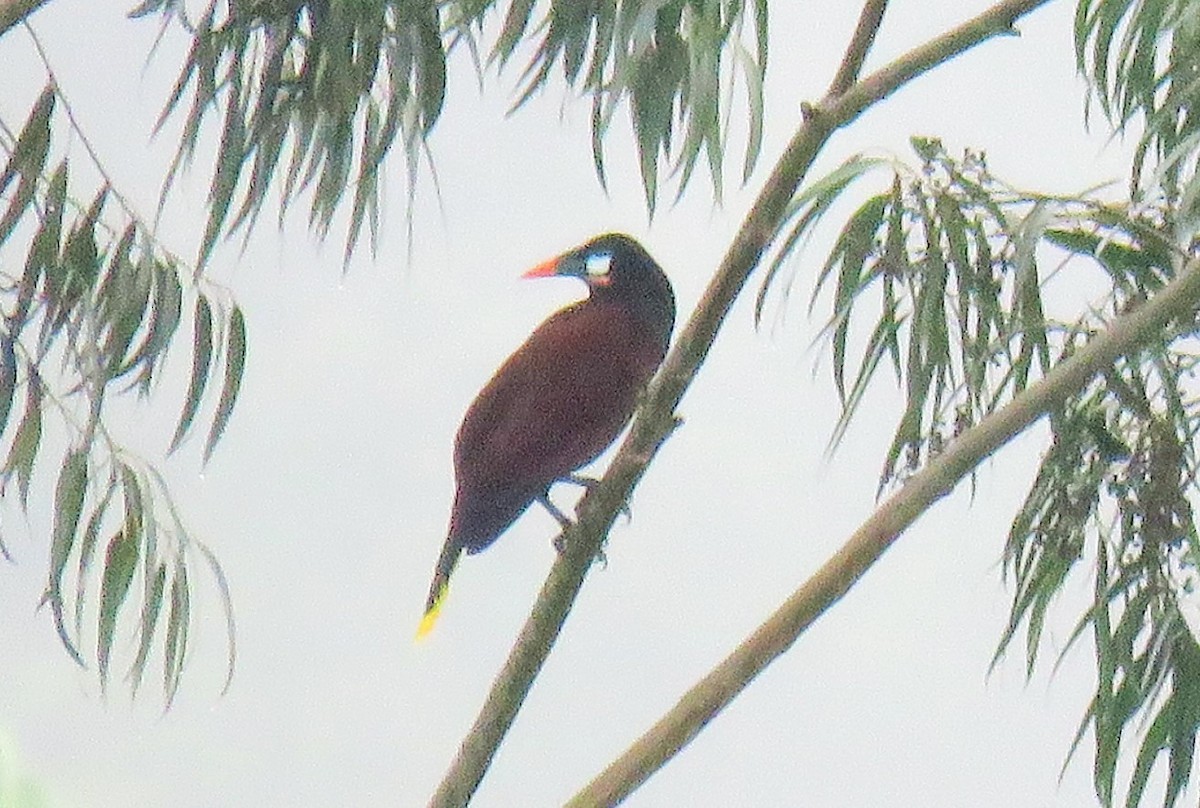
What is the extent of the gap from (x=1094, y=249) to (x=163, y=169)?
1.07 m

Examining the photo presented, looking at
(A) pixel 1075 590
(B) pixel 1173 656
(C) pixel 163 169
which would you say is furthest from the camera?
(A) pixel 1075 590

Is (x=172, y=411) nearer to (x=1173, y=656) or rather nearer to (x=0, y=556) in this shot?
(x=0, y=556)

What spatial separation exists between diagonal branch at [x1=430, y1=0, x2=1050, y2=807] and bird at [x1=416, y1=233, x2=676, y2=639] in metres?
0.19

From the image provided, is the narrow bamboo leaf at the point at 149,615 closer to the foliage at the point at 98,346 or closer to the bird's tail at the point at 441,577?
the foliage at the point at 98,346

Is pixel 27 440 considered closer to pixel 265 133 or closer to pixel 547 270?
pixel 265 133

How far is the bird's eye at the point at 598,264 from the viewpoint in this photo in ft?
4.66

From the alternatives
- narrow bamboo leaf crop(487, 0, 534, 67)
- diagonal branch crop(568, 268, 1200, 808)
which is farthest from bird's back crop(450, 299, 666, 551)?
diagonal branch crop(568, 268, 1200, 808)

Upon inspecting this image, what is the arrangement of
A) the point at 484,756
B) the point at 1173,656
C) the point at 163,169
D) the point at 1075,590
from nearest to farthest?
the point at 484,756 → the point at 1173,656 → the point at 163,169 → the point at 1075,590

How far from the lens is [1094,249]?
3.97 ft

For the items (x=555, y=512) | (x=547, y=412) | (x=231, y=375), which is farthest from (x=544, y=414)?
(x=231, y=375)

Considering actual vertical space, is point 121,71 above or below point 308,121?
above

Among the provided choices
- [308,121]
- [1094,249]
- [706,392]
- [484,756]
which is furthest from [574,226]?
[484,756]

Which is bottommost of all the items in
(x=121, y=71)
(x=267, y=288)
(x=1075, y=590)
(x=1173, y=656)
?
(x=1173, y=656)

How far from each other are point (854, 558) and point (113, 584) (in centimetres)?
67
